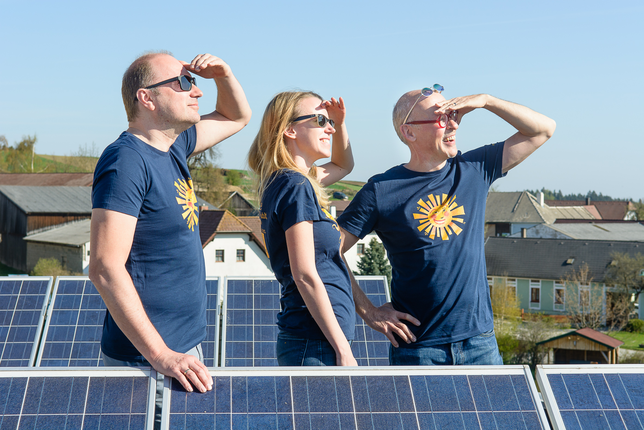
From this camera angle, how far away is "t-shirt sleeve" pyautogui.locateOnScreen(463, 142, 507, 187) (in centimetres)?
406

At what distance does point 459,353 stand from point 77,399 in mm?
2150

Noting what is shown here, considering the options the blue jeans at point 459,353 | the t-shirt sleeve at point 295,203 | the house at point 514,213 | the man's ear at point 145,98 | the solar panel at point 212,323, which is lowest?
the house at point 514,213

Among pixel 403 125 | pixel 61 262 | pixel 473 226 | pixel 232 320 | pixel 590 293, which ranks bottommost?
pixel 590 293

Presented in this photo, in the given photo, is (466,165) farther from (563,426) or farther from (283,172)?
(563,426)

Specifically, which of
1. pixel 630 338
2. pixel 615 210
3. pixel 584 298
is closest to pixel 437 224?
pixel 630 338

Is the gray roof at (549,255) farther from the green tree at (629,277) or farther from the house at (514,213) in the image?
the house at (514,213)

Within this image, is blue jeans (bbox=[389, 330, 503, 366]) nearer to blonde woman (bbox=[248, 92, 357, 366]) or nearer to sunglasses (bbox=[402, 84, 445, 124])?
blonde woman (bbox=[248, 92, 357, 366])

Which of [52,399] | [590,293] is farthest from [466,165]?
[590,293]

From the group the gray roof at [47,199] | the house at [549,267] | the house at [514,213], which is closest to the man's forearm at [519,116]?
the house at [549,267]

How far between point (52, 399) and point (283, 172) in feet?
5.56

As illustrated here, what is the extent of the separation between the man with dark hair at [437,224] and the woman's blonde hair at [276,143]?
48cm

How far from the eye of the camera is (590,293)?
50.8 meters

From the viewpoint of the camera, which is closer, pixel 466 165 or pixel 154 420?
pixel 154 420

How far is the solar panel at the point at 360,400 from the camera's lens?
2.69 m
